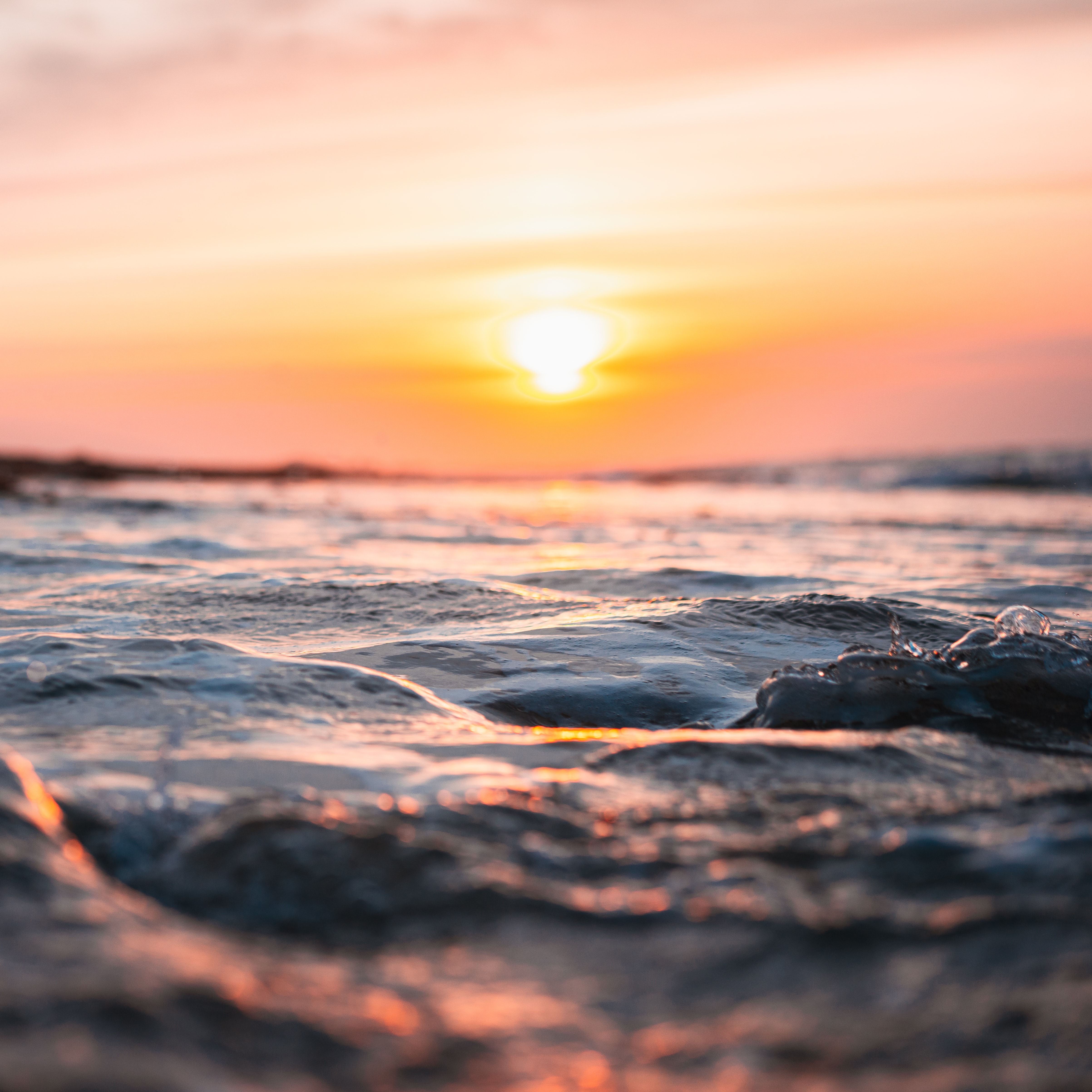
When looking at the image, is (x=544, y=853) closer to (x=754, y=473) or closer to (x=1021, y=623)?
(x=1021, y=623)

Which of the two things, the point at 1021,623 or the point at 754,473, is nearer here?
the point at 1021,623

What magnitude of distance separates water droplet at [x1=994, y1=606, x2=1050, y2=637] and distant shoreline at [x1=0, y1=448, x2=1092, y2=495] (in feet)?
59.1

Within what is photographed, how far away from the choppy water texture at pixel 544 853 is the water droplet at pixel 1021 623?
0.02 m

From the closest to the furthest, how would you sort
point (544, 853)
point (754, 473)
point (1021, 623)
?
1. point (544, 853)
2. point (1021, 623)
3. point (754, 473)

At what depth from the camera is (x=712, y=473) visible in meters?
38.4

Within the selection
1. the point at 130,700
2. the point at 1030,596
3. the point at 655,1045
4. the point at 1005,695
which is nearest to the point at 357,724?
the point at 130,700

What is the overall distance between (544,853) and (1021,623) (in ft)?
10.1

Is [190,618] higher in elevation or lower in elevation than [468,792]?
higher

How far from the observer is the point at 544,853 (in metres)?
2.10

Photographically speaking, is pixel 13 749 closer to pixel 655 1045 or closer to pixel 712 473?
pixel 655 1045

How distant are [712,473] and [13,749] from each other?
3674 centimetres

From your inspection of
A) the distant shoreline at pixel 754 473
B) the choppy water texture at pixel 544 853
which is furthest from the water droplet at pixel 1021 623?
the distant shoreline at pixel 754 473

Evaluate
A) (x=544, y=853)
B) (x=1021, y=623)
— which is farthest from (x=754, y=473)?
(x=544, y=853)

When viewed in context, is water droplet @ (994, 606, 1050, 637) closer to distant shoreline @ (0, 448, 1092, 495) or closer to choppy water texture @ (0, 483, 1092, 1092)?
choppy water texture @ (0, 483, 1092, 1092)
